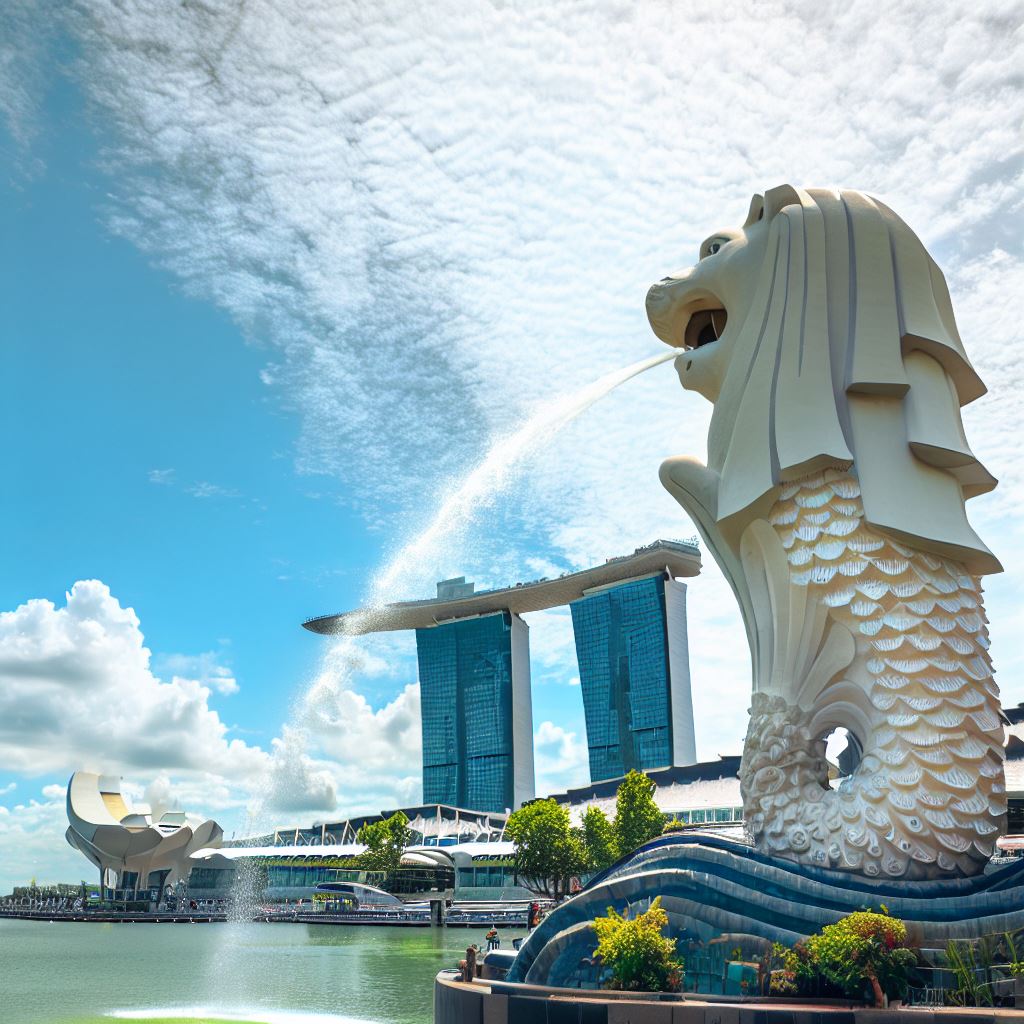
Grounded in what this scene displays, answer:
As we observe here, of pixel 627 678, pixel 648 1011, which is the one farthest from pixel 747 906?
pixel 627 678

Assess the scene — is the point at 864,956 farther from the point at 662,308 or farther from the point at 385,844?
the point at 385,844

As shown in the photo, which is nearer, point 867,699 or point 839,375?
point 867,699

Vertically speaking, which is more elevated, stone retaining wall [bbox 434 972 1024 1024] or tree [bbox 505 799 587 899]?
tree [bbox 505 799 587 899]

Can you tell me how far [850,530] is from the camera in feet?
64.1

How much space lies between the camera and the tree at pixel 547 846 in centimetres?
5891

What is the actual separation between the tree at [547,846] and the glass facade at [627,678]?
4005cm

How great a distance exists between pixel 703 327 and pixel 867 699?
9848 millimetres

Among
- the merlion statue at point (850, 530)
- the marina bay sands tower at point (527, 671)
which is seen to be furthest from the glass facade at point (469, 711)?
the merlion statue at point (850, 530)

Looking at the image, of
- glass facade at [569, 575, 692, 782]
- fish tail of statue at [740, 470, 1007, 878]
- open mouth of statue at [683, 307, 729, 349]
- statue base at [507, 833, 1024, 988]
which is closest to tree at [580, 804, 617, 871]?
open mouth of statue at [683, 307, 729, 349]

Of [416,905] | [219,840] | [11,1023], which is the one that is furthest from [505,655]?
[11,1023]

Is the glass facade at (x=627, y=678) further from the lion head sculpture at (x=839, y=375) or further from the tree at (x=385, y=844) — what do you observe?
the lion head sculpture at (x=839, y=375)

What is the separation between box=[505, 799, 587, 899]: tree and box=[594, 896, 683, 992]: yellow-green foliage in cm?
4467

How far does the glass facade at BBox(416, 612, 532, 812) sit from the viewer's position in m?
113

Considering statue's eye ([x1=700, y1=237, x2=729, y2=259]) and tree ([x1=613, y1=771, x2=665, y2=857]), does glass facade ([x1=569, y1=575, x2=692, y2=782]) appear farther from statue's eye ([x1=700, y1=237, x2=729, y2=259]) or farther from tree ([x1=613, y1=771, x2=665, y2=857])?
statue's eye ([x1=700, y1=237, x2=729, y2=259])
